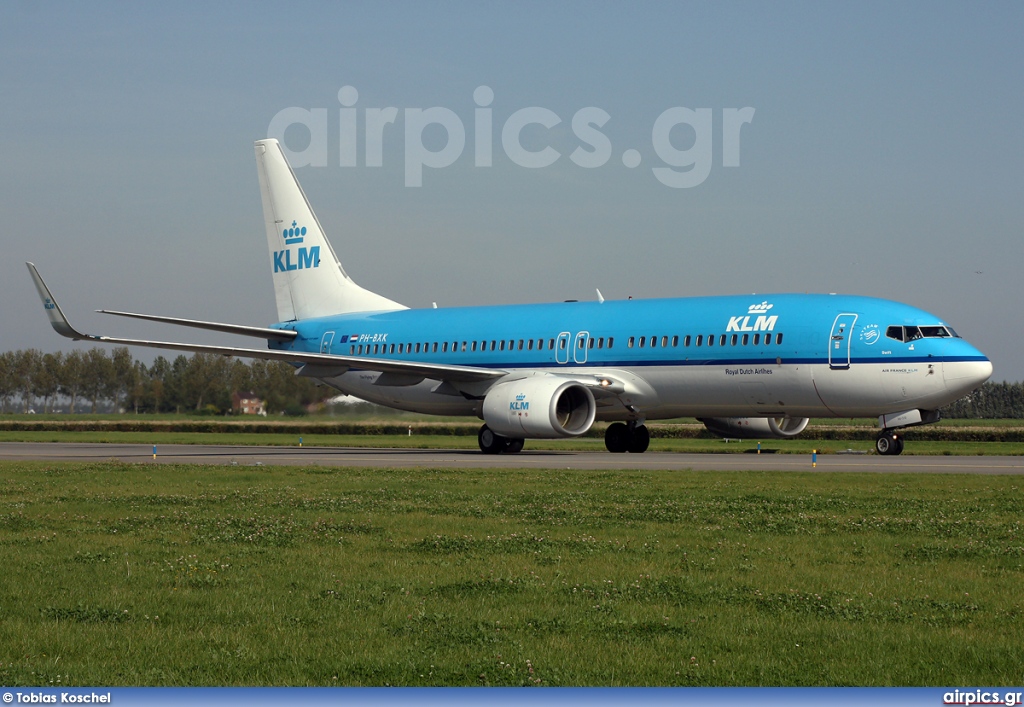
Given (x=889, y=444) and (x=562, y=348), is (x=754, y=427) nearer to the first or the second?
(x=889, y=444)

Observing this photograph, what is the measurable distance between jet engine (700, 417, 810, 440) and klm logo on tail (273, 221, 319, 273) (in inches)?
635

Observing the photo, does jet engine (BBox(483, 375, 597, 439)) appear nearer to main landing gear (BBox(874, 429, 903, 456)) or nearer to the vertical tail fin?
main landing gear (BBox(874, 429, 903, 456))

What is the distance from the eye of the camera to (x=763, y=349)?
1198 inches

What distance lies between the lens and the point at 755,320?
102 ft

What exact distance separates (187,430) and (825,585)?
55542 millimetres

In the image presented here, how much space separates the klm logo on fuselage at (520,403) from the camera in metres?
32.3

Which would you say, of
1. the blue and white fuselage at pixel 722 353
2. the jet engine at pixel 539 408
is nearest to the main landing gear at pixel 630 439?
the blue and white fuselage at pixel 722 353

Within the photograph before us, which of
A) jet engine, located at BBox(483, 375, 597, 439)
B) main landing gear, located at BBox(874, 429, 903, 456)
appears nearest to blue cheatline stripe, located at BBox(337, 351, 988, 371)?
jet engine, located at BBox(483, 375, 597, 439)

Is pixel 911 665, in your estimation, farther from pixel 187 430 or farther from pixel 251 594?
pixel 187 430

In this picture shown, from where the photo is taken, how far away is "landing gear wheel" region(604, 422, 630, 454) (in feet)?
120

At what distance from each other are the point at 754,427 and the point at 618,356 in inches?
252

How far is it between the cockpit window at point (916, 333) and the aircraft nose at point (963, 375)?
3.02ft

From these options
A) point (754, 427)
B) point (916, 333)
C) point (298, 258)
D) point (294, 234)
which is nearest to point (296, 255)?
point (298, 258)

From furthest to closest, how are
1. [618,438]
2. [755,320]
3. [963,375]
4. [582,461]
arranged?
[618,438]
[755,320]
[582,461]
[963,375]
